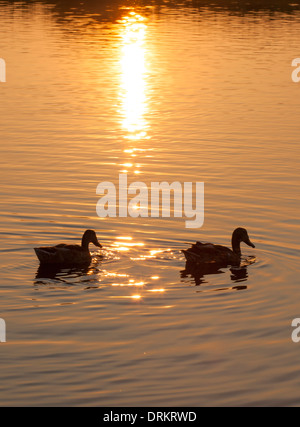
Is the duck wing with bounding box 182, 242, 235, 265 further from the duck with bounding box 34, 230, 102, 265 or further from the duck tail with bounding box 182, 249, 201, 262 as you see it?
the duck with bounding box 34, 230, 102, 265

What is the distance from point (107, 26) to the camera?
61.8 metres

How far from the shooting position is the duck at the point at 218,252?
1639cm

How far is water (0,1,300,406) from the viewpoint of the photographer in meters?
11.9

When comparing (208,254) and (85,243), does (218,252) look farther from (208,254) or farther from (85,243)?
(85,243)

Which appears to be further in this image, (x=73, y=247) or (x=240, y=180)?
(x=240, y=180)

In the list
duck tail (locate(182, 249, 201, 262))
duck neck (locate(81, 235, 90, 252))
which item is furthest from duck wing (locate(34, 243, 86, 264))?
duck tail (locate(182, 249, 201, 262))

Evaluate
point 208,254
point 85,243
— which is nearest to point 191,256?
point 208,254

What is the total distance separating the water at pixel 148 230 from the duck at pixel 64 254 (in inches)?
8.8

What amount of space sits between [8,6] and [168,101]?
41.5m

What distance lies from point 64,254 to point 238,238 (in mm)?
3060

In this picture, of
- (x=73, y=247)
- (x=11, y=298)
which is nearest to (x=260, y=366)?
(x=11, y=298)

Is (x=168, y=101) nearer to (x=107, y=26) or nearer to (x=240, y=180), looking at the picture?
(x=240, y=180)

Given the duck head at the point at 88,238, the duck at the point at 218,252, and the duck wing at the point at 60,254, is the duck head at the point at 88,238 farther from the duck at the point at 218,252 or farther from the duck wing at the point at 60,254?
the duck at the point at 218,252
